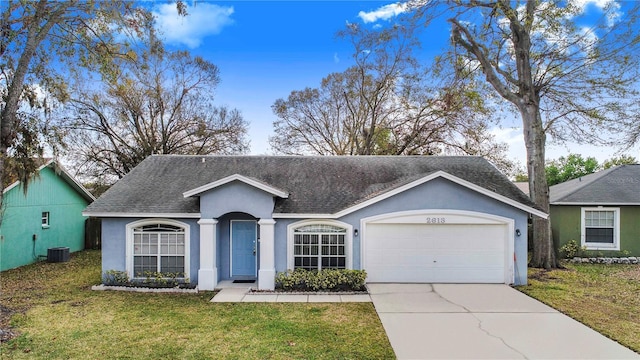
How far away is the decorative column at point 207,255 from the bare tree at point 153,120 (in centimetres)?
1619

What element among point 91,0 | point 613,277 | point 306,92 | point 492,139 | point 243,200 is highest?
point 306,92

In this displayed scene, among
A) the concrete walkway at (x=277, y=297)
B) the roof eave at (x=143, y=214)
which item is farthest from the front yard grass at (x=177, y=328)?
the roof eave at (x=143, y=214)

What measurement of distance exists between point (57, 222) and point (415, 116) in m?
23.0

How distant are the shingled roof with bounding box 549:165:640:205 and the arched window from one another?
16844 millimetres

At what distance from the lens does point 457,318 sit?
8930mm

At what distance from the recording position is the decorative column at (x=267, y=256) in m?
11.7

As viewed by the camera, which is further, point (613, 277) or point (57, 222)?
point (57, 222)

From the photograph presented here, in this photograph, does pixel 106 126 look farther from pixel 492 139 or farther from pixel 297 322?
pixel 492 139

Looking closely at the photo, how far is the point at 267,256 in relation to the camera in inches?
464

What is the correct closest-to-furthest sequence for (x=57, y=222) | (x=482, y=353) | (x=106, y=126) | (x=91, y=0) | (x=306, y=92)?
(x=482, y=353) → (x=91, y=0) → (x=57, y=222) → (x=106, y=126) → (x=306, y=92)

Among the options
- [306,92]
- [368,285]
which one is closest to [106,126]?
[306,92]

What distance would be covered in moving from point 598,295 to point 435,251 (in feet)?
16.2

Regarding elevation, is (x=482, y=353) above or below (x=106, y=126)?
below

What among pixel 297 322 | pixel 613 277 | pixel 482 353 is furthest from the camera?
pixel 613 277
